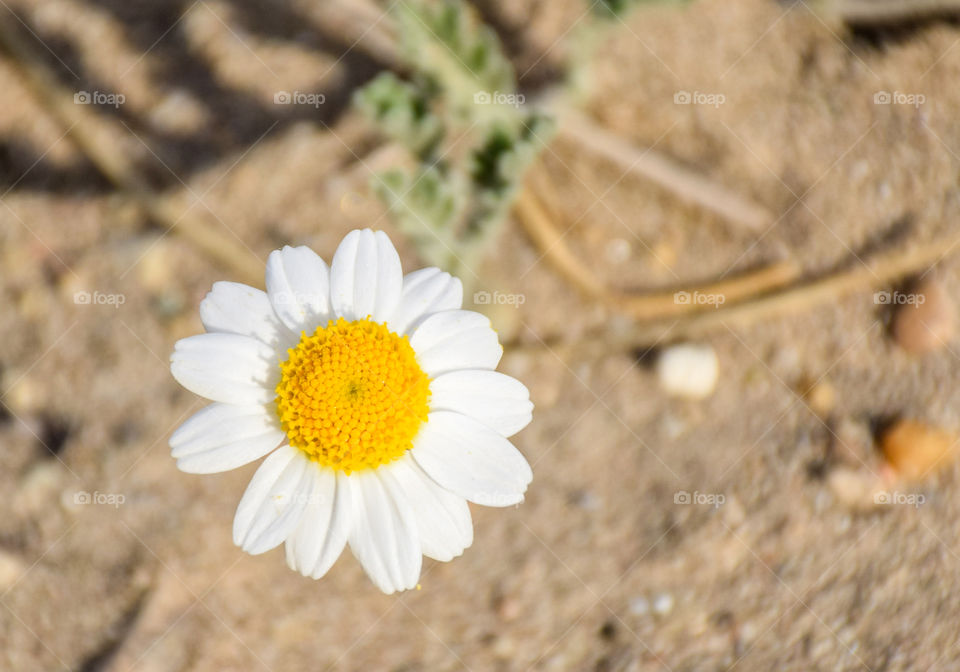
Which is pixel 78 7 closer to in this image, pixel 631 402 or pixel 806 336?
pixel 631 402

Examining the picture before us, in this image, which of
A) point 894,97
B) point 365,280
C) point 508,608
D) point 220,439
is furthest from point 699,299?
point 220,439

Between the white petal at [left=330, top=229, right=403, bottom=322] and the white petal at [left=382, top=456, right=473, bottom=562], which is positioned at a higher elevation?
the white petal at [left=330, top=229, right=403, bottom=322]

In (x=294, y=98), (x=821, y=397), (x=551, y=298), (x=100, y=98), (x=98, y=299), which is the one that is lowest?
(x=821, y=397)

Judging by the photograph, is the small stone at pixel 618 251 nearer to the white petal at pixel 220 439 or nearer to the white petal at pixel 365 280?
the white petal at pixel 365 280

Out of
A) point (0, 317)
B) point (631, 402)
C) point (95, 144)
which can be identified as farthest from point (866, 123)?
point (0, 317)

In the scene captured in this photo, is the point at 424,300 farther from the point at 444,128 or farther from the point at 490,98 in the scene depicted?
the point at 490,98

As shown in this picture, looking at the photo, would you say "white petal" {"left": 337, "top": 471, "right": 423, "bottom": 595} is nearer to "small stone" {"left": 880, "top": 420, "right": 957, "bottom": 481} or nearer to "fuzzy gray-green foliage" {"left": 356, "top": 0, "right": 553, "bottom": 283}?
"fuzzy gray-green foliage" {"left": 356, "top": 0, "right": 553, "bottom": 283}
